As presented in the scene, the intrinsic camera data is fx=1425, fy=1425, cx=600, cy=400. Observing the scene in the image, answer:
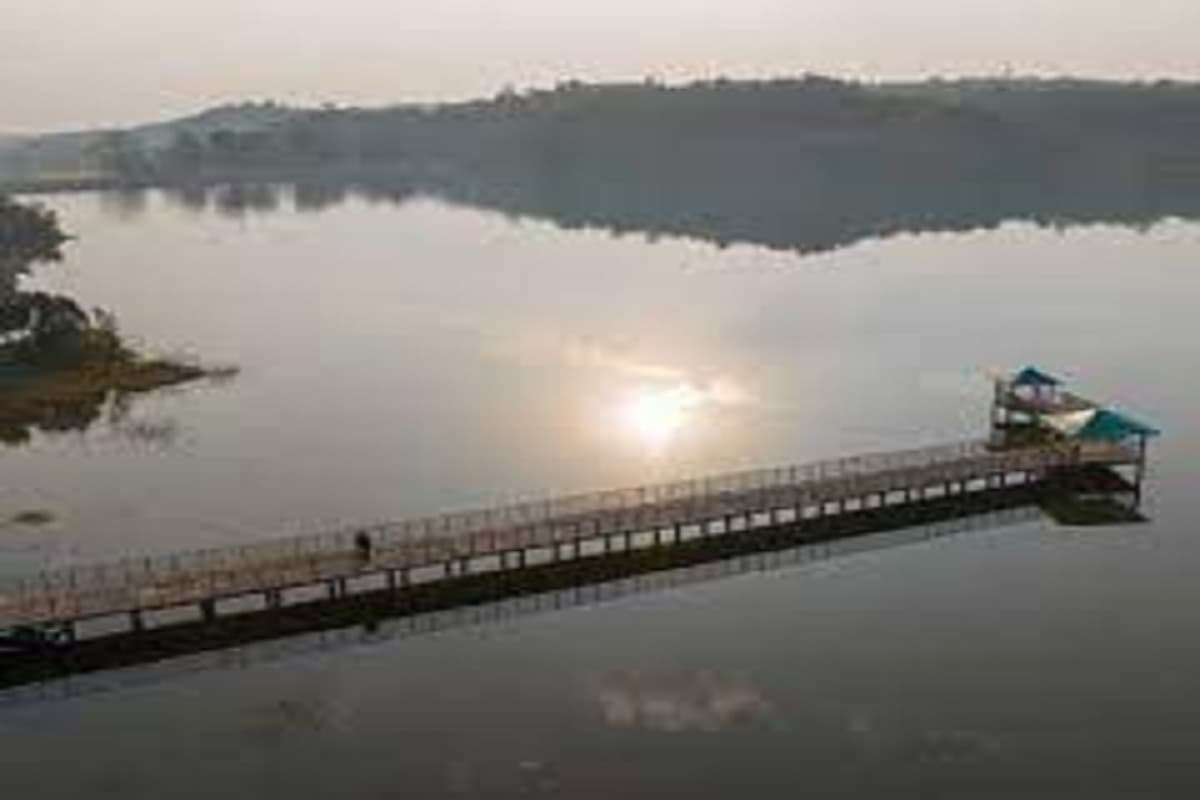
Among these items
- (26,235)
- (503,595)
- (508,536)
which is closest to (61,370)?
(508,536)

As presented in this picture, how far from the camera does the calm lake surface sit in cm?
5053

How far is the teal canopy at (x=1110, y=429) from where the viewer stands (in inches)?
3325

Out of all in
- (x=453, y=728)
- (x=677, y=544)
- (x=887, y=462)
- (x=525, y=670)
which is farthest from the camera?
(x=887, y=462)

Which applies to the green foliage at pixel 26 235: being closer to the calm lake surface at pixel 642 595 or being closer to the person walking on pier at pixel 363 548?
the calm lake surface at pixel 642 595

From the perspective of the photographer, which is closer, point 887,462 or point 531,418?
Result: point 887,462

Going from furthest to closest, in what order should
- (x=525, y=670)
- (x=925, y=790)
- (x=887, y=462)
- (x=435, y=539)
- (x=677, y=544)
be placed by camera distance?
1. (x=887, y=462)
2. (x=677, y=544)
3. (x=435, y=539)
4. (x=525, y=670)
5. (x=925, y=790)

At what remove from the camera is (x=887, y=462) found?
85000mm

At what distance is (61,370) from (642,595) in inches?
2348

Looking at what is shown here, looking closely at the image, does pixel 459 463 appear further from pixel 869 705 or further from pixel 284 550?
pixel 869 705

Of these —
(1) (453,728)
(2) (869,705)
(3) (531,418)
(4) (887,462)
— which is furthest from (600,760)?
(3) (531,418)

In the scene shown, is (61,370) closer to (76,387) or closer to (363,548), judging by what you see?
(76,387)

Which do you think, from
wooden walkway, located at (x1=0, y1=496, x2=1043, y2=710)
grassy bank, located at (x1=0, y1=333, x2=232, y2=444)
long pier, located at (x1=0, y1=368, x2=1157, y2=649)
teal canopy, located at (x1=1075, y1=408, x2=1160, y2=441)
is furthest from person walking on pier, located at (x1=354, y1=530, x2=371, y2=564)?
teal canopy, located at (x1=1075, y1=408, x2=1160, y2=441)

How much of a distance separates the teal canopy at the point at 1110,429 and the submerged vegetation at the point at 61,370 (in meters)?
65.6

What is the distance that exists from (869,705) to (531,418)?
167 ft
